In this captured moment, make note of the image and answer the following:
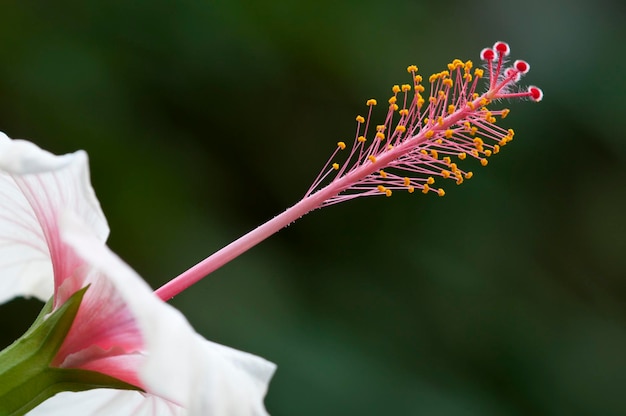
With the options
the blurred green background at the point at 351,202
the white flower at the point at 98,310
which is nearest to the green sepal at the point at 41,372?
the white flower at the point at 98,310

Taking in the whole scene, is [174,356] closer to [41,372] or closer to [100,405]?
[41,372]

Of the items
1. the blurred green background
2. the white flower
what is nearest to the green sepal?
the white flower

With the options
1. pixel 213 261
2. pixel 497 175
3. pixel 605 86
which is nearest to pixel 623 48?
pixel 605 86

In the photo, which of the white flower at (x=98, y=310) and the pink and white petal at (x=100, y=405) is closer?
the white flower at (x=98, y=310)

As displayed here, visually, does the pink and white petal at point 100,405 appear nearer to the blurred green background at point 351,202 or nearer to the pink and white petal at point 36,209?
the pink and white petal at point 36,209

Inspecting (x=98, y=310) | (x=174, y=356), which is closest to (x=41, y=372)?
(x=98, y=310)
